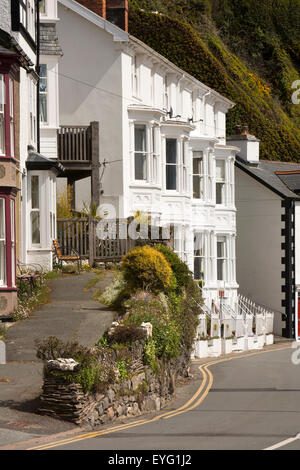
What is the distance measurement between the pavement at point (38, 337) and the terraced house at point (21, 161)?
1267 millimetres

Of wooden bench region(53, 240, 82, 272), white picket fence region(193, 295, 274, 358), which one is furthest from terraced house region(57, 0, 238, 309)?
wooden bench region(53, 240, 82, 272)

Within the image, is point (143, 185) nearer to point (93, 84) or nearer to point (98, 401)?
point (93, 84)

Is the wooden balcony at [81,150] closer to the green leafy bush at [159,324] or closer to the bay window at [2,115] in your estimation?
the bay window at [2,115]

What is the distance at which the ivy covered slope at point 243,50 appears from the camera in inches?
2050

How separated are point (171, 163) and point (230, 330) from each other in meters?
7.17

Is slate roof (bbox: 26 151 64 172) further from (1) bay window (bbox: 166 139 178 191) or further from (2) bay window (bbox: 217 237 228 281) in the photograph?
(2) bay window (bbox: 217 237 228 281)

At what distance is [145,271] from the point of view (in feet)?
76.2

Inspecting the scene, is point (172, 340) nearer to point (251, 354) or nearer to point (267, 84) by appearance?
point (251, 354)

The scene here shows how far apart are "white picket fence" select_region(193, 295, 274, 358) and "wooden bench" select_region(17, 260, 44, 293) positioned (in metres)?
5.64

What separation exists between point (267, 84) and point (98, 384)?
56.6 m

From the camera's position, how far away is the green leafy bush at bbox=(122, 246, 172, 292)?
76.2 ft

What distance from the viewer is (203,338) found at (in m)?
32.5

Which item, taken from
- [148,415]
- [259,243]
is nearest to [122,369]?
[148,415]

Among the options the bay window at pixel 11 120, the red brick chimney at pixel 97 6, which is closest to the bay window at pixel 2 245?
the bay window at pixel 11 120
